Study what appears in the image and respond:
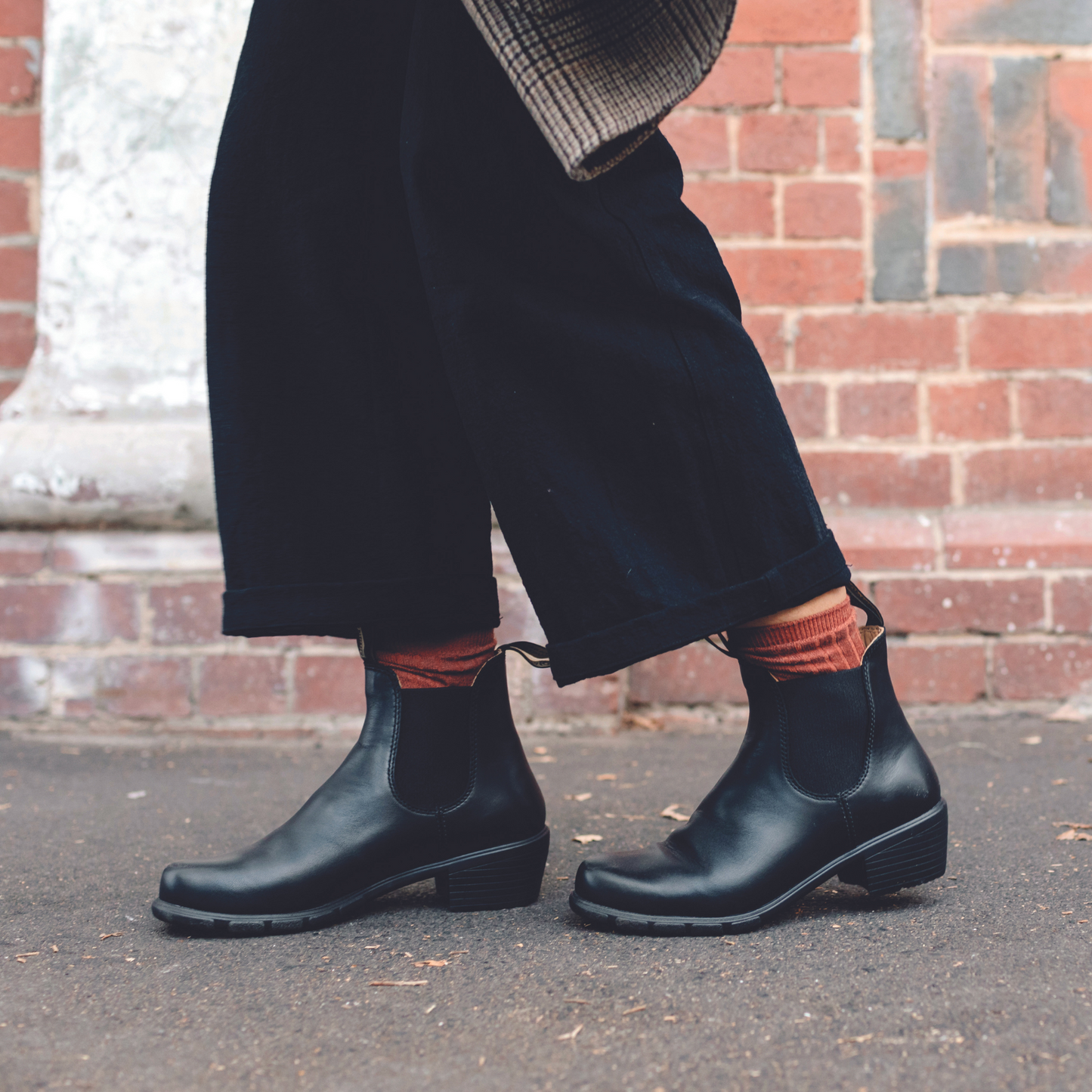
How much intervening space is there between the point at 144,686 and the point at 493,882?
102 centimetres

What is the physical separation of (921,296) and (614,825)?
1.10 metres

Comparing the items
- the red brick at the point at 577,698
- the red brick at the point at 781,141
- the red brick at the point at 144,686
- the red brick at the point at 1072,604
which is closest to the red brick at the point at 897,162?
the red brick at the point at 781,141

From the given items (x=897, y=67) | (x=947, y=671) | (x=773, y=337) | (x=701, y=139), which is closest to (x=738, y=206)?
(x=701, y=139)

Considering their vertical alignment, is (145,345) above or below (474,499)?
above

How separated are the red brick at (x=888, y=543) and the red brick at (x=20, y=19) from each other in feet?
5.53

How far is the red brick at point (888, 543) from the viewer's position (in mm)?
1688

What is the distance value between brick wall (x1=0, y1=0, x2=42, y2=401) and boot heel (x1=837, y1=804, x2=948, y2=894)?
5.67 feet

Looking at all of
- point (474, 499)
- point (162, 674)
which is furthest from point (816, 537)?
point (162, 674)

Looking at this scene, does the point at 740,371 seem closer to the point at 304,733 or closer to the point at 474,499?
the point at 474,499

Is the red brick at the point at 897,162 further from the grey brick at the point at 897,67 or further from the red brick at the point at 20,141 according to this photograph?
the red brick at the point at 20,141

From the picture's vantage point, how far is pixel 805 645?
83 cm

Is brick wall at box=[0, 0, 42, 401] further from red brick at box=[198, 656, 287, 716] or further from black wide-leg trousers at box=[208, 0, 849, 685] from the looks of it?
black wide-leg trousers at box=[208, 0, 849, 685]

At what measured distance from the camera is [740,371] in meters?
0.80

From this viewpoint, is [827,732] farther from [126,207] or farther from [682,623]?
[126,207]
